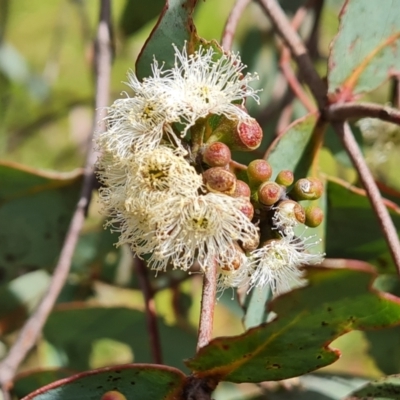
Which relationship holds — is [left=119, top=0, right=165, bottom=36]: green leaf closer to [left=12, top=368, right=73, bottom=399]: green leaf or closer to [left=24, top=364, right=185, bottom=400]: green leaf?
[left=12, top=368, right=73, bottom=399]: green leaf

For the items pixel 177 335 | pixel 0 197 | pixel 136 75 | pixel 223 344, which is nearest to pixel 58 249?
pixel 0 197

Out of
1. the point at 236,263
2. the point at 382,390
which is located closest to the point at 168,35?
the point at 236,263

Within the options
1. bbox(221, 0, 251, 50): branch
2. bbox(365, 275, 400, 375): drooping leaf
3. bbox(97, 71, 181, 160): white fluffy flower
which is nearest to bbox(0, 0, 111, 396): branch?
bbox(97, 71, 181, 160): white fluffy flower

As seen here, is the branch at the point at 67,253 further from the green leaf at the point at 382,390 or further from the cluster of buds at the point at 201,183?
the green leaf at the point at 382,390

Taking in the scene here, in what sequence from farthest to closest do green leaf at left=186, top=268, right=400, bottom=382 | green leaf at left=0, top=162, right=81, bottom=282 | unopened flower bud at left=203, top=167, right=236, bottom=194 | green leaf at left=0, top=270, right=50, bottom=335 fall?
green leaf at left=0, top=270, right=50, bottom=335 < green leaf at left=0, top=162, right=81, bottom=282 < unopened flower bud at left=203, top=167, right=236, bottom=194 < green leaf at left=186, top=268, right=400, bottom=382

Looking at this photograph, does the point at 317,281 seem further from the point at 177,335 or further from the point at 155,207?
the point at 177,335
